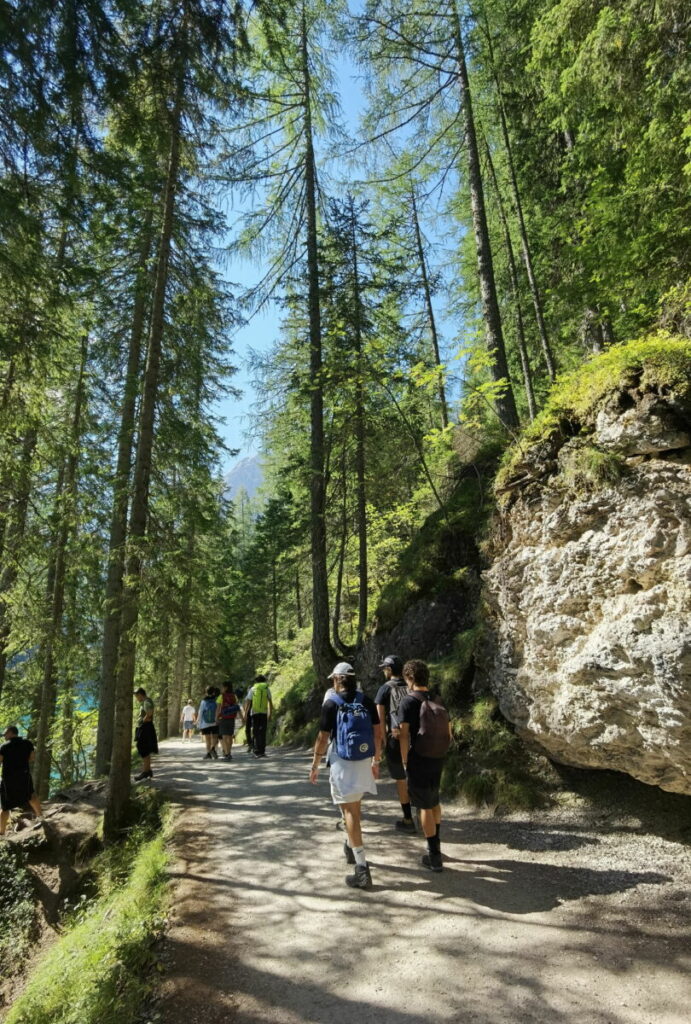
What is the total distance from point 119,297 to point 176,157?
4844 mm

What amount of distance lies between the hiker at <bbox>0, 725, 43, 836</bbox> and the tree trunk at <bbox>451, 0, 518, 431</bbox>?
988cm

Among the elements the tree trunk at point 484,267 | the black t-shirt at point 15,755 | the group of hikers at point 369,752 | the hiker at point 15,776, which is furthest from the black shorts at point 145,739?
the tree trunk at point 484,267

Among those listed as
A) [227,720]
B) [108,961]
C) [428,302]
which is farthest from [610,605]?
[428,302]

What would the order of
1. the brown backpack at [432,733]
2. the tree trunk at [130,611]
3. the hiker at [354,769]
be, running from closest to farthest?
the hiker at [354,769] < the brown backpack at [432,733] < the tree trunk at [130,611]

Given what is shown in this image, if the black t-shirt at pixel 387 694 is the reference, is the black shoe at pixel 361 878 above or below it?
below

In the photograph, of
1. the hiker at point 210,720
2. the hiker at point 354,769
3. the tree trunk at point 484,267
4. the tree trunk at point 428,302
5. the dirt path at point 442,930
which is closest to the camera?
the dirt path at point 442,930

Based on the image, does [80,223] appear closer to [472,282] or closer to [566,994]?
[566,994]

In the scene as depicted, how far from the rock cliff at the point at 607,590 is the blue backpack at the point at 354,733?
81.0 inches

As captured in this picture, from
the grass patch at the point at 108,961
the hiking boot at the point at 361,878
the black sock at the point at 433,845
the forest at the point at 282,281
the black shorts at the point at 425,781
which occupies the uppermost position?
the forest at the point at 282,281

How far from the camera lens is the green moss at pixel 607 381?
5359mm

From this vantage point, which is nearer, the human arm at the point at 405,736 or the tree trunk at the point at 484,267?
the human arm at the point at 405,736

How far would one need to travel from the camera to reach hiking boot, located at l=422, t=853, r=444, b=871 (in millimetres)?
4926

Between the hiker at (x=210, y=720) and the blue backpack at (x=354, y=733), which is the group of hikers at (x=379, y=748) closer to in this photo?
the blue backpack at (x=354, y=733)

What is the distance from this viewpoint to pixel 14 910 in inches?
278
